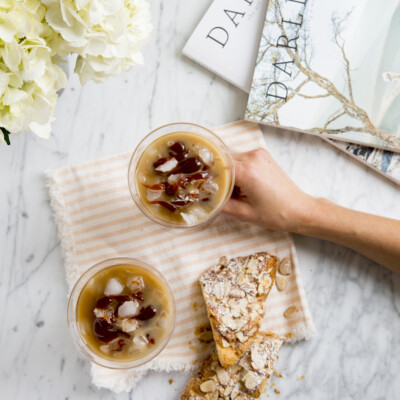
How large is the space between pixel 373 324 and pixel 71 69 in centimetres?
134

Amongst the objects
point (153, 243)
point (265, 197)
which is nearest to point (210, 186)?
point (265, 197)

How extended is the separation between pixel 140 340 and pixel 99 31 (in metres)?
0.89

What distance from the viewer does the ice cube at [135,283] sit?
1470 mm

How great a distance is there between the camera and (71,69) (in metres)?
1.64

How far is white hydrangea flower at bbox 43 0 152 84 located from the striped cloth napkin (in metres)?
0.54

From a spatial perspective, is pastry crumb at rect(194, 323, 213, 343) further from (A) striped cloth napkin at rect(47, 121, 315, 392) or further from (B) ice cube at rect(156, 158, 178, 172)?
(B) ice cube at rect(156, 158, 178, 172)

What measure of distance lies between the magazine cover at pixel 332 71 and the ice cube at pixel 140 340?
782 millimetres

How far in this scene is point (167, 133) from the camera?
4.97 ft

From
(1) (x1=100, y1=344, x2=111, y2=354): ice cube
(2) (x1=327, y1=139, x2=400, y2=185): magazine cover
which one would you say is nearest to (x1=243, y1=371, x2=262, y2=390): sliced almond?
(1) (x1=100, y1=344, x2=111, y2=354): ice cube

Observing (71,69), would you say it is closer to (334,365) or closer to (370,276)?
(370,276)

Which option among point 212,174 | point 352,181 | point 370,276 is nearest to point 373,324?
point 370,276

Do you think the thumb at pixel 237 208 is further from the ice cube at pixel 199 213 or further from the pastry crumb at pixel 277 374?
the pastry crumb at pixel 277 374

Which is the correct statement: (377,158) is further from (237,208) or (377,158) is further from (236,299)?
(236,299)

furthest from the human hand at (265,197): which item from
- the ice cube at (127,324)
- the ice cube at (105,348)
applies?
the ice cube at (105,348)
